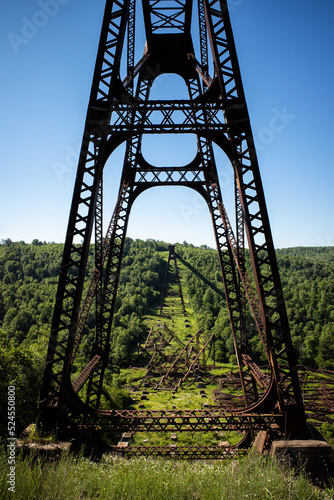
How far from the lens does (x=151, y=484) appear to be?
12.8 ft

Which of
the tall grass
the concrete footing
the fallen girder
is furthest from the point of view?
the fallen girder

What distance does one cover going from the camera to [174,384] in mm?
43344

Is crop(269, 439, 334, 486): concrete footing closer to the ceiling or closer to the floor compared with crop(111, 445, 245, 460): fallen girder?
closer to the ceiling

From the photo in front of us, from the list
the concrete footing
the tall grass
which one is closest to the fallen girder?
the concrete footing

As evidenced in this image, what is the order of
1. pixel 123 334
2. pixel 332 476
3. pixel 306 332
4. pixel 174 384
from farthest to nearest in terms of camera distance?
pixel 306 332, pixel 123 334, pixel 174 384, pixel 332 476

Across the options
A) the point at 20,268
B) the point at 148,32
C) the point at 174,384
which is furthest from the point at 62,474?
the point at 20,268

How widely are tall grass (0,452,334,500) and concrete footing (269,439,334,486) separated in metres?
0.65

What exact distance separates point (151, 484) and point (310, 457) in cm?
333

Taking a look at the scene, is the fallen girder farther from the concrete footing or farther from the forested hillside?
the forested hillside

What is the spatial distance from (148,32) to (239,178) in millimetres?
7751

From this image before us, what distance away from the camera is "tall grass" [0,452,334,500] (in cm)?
354

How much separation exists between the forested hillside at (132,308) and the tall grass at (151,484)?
39.2 feet

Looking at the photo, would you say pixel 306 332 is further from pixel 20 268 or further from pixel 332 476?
pixel 20 268

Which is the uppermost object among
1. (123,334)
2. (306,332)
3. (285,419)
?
(285,419)
